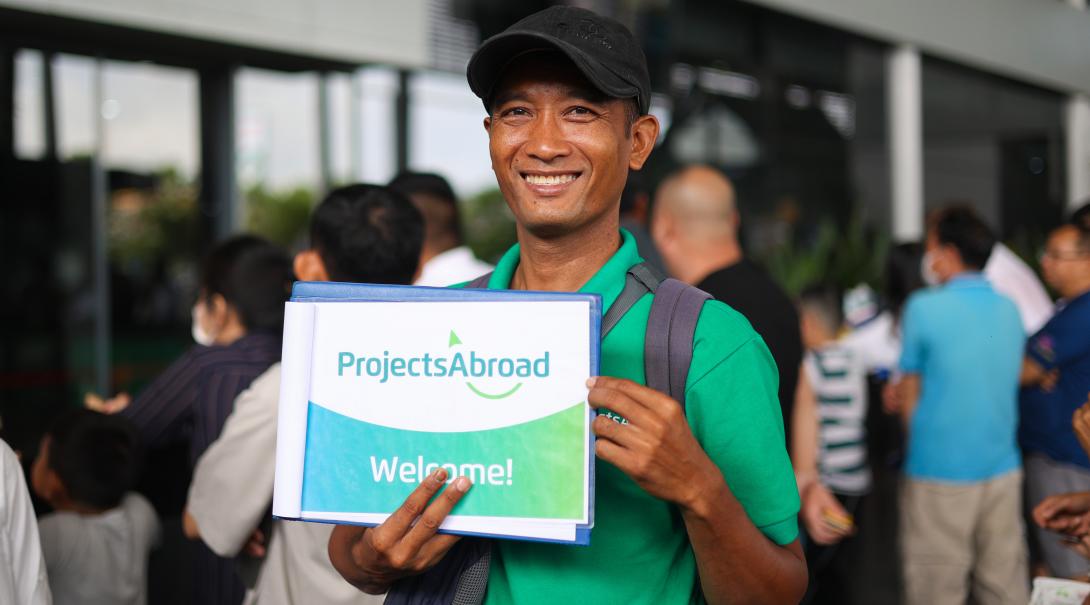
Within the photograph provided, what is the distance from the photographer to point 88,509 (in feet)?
10.5

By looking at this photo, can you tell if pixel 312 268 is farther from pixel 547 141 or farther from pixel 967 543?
pixel 967 543

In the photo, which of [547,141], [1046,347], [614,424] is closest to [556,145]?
[547,141]

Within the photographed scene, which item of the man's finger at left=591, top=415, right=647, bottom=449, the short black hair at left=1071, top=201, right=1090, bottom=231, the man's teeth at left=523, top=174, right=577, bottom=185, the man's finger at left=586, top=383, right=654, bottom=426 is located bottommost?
the man's finger at left=591, top=415, right=647, bottom=449

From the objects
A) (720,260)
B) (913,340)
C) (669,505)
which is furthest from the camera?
(913,340)

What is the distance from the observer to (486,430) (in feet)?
4.88

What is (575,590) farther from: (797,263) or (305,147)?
(797,263)

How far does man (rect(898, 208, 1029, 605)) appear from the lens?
5.04 meters

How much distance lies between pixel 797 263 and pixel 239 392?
953cm

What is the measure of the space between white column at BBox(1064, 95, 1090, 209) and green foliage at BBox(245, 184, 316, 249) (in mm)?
15551

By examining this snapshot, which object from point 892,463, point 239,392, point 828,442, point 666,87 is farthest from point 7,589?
point 666,87

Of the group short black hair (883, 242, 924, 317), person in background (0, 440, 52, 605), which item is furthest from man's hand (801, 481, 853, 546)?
short black hair (883, 242, 924, 317)

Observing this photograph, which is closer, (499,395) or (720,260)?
(499,395)

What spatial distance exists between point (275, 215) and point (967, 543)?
5.26m

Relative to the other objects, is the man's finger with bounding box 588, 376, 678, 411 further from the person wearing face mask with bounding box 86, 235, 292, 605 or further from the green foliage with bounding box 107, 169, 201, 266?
the green foliage with bounding box 107, 169, 201, 266
